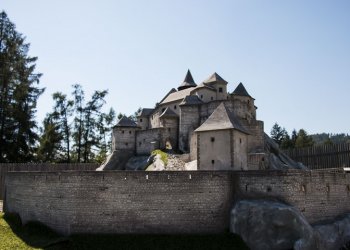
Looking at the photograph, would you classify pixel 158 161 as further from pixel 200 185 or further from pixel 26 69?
pixel 26 69

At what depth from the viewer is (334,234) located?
20953mm

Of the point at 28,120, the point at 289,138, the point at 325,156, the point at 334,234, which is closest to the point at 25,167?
the point at 28,120

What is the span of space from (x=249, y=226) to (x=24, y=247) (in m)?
11.5

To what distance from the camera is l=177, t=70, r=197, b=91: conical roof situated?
46.8 meters

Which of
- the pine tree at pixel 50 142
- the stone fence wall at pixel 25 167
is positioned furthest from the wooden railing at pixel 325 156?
the pine tree at pixel 50 142

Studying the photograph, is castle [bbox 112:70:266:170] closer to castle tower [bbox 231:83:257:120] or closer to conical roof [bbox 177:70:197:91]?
castle tower [bbox 231:83:257:120]

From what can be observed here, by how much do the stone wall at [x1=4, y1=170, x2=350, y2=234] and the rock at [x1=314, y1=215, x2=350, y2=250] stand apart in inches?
42.5

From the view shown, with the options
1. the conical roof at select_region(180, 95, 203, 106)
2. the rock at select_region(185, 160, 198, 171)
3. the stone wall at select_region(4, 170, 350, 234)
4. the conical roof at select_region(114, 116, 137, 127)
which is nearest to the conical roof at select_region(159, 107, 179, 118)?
the conical roof at select_region(180, 95, 203, 106)

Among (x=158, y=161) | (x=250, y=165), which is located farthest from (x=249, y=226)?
(x=158, y=161)

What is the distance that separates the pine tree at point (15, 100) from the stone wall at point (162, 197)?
781 inches

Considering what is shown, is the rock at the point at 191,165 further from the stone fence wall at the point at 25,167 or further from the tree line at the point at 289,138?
the tree line at the point at 289,138

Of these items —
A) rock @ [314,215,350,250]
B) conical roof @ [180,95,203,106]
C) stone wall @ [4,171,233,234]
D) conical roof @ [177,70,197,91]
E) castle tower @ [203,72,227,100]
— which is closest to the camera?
stone wall @ [4,171,233,234]

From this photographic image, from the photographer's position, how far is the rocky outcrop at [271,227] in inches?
708

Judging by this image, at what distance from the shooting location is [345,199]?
23172 mm
